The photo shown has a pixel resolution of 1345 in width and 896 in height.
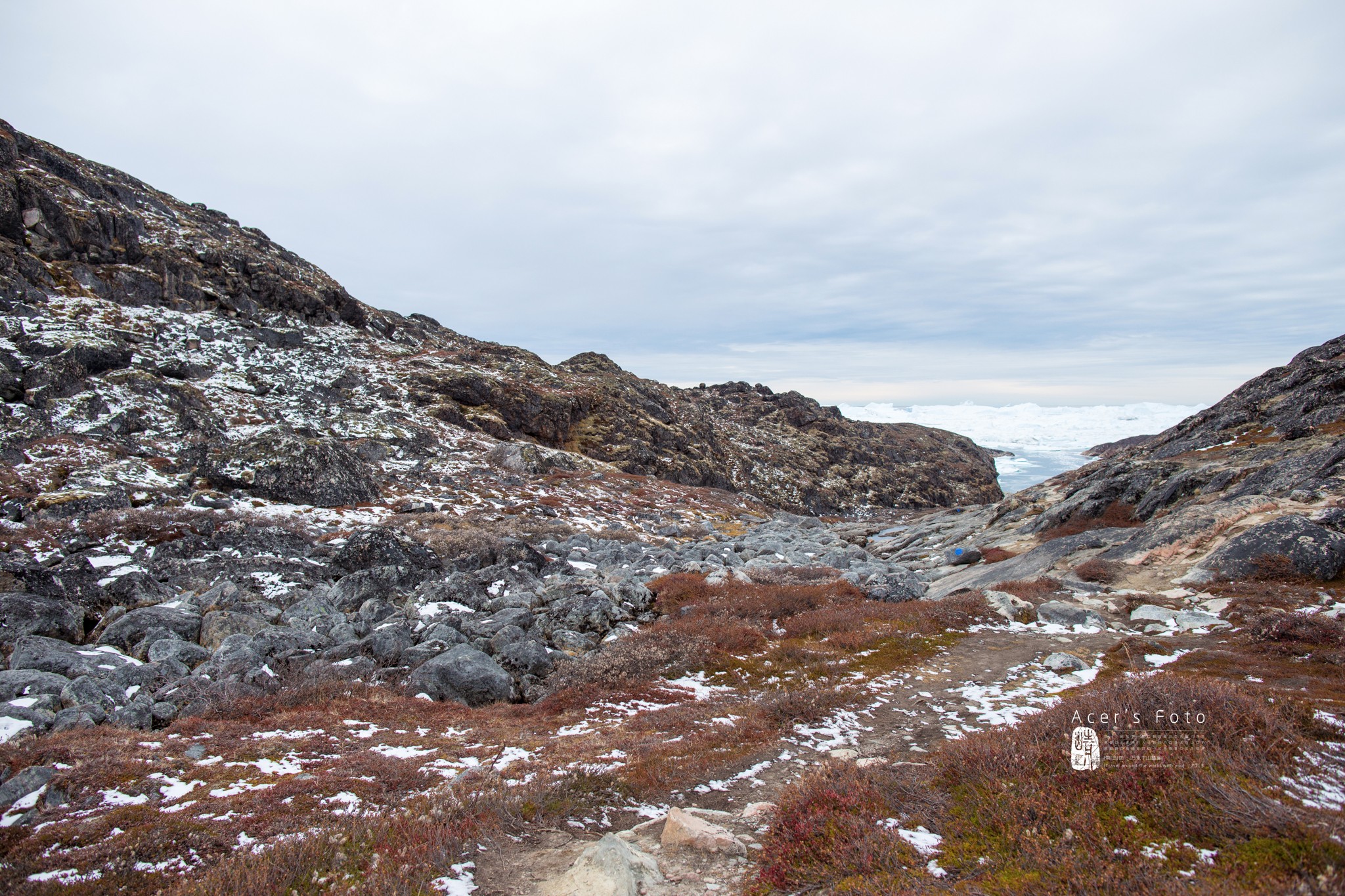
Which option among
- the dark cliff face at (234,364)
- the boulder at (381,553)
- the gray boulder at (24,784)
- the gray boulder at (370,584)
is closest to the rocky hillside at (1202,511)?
the boulder at (381,553)

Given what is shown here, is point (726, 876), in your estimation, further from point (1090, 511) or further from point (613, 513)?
point (613, 513)

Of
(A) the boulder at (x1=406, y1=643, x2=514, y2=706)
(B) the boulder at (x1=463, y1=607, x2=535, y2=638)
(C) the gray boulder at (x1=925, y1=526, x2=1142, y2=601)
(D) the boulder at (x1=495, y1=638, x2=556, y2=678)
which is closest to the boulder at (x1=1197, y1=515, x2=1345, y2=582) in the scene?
(C) the gray boulder at (x1=925, y1=526, x2=1142, y2=601)

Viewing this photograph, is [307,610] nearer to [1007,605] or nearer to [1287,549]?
[1007,605]

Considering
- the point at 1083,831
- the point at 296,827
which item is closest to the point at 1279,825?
the point at 1083,831

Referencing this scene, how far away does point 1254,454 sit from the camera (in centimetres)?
3091

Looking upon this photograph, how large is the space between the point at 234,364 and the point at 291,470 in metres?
32.2

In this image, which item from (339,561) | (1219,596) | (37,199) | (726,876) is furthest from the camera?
(37,199)

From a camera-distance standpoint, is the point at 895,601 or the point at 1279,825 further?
the point at 895,601

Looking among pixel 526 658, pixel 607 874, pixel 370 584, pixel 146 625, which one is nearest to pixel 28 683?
pixel 146 625

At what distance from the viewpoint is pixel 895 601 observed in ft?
69.6

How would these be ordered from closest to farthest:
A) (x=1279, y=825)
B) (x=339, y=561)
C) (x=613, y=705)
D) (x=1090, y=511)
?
1. (x=1279, y=825)
2. (x=613, y=705)
3. (x=339, y=561)
4. (x=1090, y=511)

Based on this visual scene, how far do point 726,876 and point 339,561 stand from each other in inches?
772

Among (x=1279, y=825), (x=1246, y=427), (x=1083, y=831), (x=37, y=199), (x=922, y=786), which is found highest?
(x=37, y=199)

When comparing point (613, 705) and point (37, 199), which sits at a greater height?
point (37, 199)
